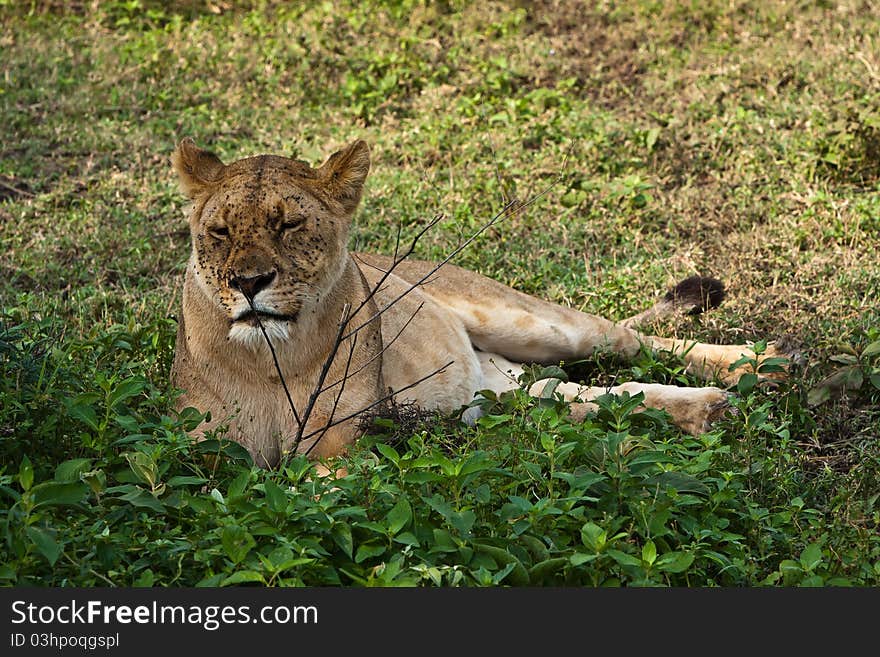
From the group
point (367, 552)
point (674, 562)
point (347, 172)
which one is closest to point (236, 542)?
point (367, 552)

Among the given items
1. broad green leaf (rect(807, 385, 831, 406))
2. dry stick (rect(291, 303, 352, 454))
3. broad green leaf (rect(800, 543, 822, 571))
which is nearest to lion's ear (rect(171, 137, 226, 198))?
dry stick (rect(291, 303, 352, 454))

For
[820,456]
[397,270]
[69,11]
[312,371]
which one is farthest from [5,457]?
[69,11]

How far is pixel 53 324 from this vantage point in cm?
479

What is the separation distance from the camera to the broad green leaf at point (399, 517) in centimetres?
290

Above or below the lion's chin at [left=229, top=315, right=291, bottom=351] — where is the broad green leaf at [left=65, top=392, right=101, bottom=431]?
below

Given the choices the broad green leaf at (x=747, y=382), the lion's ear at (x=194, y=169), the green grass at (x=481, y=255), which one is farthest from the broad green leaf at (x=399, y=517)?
the broad green leaf at (x=747, y=382)

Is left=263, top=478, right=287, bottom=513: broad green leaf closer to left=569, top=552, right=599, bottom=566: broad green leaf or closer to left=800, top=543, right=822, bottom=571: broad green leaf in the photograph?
left=569, top=552, right=599, bottom=566: broad green leaf

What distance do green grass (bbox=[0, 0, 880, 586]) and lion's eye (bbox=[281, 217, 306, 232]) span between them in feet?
2.24

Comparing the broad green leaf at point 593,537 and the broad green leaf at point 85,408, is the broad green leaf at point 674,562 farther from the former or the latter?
the broad green leaf at point 85,408

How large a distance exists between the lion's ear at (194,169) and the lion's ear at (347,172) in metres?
0.35

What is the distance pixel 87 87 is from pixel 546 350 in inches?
186

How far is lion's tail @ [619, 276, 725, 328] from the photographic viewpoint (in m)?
5.25

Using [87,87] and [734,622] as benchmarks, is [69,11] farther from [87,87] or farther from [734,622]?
[734,622]

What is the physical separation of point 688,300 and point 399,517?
8.80 feet
